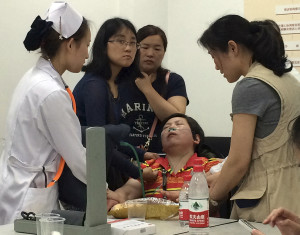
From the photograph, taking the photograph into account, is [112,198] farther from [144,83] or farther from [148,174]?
[144,83]

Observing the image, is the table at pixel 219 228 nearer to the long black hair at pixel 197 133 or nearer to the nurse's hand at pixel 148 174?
the nurse's hand at pixel 148 174

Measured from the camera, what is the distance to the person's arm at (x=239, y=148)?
2.07 metres

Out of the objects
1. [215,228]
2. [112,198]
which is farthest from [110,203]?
[215,228]

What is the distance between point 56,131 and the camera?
210 cm

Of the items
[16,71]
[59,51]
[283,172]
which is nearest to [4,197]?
[59,51]

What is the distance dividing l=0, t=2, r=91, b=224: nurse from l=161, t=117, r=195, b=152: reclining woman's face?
777mm

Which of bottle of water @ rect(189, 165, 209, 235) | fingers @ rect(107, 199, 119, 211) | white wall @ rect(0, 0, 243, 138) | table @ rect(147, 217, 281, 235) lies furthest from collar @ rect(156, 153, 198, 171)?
white wall @ rect(0, 0, 243, 138)

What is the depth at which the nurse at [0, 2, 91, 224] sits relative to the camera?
211 cm

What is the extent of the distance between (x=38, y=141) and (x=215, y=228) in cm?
80

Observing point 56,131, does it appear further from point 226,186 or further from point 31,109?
point 226,186

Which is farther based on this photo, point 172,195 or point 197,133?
point 197,133

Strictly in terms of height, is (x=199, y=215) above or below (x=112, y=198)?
above

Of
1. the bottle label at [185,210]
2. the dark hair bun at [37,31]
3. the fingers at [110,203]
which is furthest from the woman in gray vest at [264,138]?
the dark hair bun at [37,31]

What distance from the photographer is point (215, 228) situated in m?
2.03
